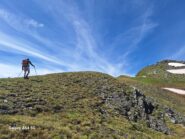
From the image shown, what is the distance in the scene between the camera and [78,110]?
2936 centimetres

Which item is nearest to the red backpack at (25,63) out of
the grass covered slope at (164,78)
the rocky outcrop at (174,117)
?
the rocky outcrop at (174,117)

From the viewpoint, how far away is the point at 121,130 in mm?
26969

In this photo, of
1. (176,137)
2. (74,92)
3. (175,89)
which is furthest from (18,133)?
(175,89)

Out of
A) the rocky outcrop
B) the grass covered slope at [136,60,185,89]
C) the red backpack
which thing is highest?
the grass covered slope at [136,60,185,89]

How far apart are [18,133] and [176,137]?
19.6 meters

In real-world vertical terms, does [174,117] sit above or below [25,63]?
below

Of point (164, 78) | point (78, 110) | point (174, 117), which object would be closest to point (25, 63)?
point (78, 110)

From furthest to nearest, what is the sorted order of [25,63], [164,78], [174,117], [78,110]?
[164,78]
[174,117]
[25,63]
[78,110]

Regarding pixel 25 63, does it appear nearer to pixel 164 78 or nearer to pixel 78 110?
pixel 78 110

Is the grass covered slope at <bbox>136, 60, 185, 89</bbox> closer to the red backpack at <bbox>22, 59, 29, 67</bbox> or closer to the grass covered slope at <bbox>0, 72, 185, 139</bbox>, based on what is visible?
the grass covered slope at <bbox>0, 72, 185, 139</bbox>

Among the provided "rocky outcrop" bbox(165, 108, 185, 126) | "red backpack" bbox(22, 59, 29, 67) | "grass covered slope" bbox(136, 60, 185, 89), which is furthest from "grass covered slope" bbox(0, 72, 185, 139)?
"grass covered slope" bbox(136, 60, 185, 89)

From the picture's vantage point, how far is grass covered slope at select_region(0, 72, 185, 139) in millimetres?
22281

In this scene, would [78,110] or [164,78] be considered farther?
[164,78]

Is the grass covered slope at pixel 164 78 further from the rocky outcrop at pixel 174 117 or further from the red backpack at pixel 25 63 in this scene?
the red backpack at pixel 25 63
